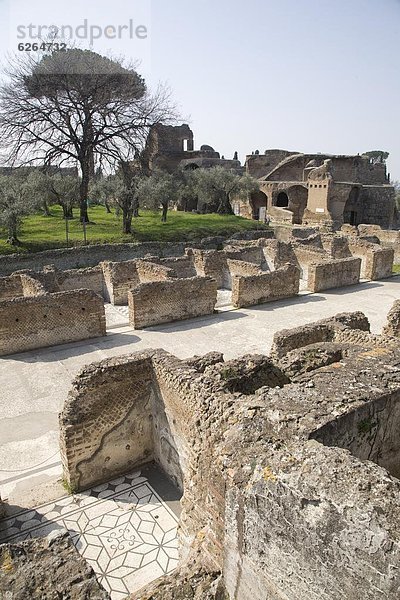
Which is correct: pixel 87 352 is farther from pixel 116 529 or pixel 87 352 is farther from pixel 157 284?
pixel 116 529

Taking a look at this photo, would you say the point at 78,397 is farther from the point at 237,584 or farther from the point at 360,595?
the point at 360,595

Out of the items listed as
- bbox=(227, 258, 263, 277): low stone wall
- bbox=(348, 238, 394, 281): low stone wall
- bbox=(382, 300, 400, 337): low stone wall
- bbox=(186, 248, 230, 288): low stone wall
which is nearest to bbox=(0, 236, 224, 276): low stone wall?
bbox=(186, 248, 230, 288): low stone wall

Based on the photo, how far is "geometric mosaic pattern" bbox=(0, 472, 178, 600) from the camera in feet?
16.0

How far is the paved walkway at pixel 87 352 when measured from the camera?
6.71 m

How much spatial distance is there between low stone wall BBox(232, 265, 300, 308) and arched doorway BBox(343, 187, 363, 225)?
22.6 meters

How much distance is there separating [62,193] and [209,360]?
25.1 m

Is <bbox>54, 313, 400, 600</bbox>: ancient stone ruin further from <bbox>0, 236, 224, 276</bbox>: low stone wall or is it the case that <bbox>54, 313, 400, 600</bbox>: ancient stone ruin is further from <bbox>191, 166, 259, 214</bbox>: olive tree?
<bbox>191, 166, 259, 214</bbox>: olive tree

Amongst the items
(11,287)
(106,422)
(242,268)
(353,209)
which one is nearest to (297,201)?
(353,209)

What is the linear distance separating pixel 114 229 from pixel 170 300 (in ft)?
48.7

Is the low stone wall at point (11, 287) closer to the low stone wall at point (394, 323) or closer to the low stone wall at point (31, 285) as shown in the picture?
the low stone wall at point (31, 285)

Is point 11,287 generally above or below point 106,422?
above

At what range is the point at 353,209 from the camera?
36344 millimetres

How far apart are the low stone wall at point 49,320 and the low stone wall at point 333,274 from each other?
841 cm

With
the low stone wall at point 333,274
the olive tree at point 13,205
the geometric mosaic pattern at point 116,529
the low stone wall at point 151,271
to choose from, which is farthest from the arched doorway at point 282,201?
the geometric mosaic pattern at point 116,529
